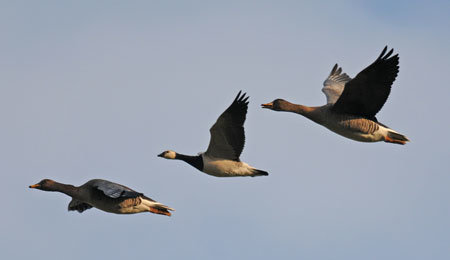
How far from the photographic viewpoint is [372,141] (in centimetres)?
2306

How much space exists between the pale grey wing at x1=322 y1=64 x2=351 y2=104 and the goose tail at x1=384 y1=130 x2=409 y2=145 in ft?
8.36

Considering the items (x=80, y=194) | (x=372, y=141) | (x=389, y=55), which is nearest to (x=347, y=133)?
(x=372, y=141)

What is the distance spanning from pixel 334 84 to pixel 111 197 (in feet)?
27.9

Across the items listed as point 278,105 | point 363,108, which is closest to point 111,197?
point 278,105

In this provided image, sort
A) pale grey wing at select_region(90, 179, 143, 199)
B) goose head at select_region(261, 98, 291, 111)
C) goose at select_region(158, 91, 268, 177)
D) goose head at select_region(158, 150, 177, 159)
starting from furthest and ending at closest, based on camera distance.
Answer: goose head at select_region(158, 150, 177, 159)
goose head at select_region(261, 98, 291, 111)
goose at select_region(158, 91, 268, 177)
pale grey wing at select_region(90, 179, 143, 199)

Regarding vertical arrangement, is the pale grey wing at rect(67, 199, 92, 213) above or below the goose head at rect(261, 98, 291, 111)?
below

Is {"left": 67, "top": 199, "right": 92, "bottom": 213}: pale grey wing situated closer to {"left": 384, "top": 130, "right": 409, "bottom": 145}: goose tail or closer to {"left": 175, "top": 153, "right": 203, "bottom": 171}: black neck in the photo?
{"left": 175, "top": 153, "right": 203, "bottom": 171}: black neck

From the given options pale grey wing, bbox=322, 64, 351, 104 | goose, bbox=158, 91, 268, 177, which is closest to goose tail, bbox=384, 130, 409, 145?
pale grey wing, bbox=322, 64, 351, 104

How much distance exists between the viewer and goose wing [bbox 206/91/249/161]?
22.7 m

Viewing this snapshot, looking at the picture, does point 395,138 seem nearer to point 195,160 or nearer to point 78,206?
point 195,160

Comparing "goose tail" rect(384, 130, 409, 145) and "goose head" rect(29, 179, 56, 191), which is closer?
"goose tail" rect(384, 130, 409, 145)

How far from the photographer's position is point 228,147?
23.0 metres

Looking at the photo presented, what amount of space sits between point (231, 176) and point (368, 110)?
390cm

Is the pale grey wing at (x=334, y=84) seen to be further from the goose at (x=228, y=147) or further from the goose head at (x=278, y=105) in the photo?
the goose at (x=228, y=147)
